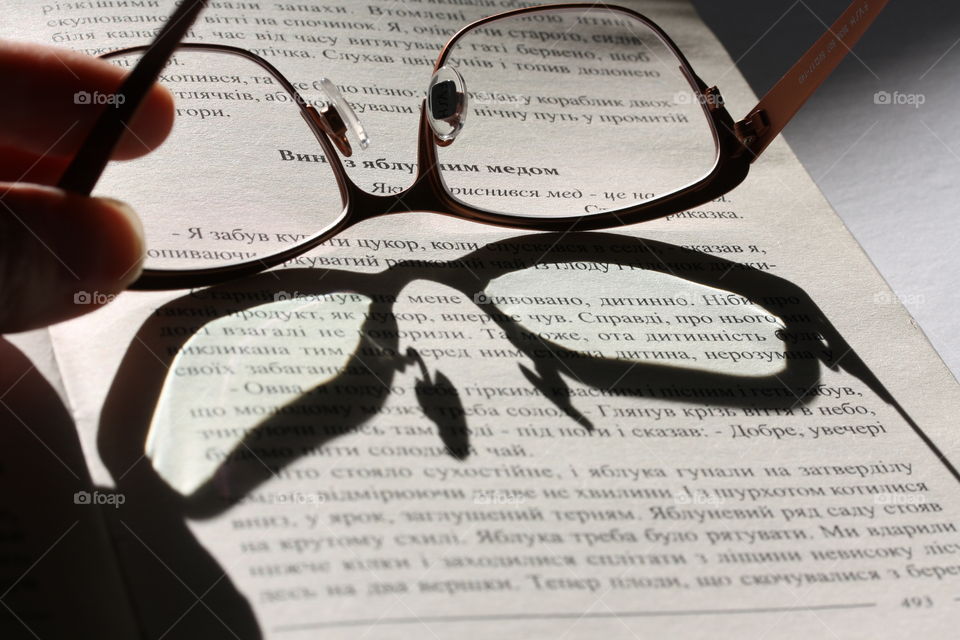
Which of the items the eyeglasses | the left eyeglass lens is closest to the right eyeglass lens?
the eyeglasses

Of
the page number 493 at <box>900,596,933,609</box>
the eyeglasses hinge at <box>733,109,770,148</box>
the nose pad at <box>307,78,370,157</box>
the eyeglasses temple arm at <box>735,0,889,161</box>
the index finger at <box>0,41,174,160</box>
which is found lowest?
the index finger at <box>0,41,174,160</box>

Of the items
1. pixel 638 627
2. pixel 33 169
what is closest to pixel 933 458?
pixel 638 627

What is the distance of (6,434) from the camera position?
41cm

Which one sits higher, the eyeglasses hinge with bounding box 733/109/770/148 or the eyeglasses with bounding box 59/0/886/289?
the eyeglasses hinge with bounding box 733/109/770/148

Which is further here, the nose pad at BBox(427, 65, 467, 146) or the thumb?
the nose pad at BBox(427, 65, 467, 146)

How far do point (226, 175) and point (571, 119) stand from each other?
0.27 m

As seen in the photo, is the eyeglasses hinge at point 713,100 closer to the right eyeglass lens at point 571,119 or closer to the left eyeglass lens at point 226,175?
the right eyeglass lens at point 571,119

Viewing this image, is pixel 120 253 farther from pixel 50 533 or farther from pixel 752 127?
pixel 752 127

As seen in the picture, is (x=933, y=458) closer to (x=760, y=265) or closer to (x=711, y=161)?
(x=760, y=265)

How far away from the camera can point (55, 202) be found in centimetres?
43

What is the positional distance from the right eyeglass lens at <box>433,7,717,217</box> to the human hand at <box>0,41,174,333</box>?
0.74 ft

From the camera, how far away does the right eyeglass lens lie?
617mm

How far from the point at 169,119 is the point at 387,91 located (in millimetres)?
181

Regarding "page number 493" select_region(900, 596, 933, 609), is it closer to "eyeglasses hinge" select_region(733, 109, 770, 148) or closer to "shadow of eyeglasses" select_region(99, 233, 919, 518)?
"shadow of eyeglasses" select_region(99, 233, 919, 518)
